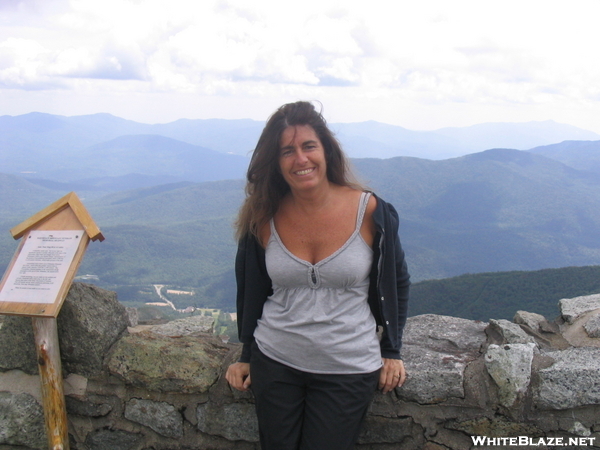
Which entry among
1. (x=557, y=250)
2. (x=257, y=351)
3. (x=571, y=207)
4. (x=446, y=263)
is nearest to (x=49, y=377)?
(x=257, y=351)

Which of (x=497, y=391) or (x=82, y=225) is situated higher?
(x=82, y=225)

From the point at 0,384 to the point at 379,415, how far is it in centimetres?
261

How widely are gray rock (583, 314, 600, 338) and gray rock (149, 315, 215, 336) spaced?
2940mm

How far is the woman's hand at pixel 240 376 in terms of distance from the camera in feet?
10.4

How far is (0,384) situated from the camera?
348cm

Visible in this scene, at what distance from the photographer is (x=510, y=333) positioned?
11.6ft

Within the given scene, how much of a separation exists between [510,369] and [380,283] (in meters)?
1.02

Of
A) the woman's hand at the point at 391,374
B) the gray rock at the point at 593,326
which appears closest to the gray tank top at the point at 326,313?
the woman's hand at the point at 391,374

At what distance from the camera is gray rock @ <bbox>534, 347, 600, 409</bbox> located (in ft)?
9.73

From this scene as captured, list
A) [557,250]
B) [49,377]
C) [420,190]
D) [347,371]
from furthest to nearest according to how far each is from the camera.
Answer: [420,190]
[557,250]
[49,377]
[347,371]

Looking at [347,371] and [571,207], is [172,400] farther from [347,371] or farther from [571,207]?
[571,207]

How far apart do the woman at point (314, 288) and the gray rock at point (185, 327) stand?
52.2 inches

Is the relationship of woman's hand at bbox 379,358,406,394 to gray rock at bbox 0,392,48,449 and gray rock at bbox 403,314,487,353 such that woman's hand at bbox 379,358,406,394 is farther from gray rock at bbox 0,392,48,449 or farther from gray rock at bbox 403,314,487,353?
gray rock at bbox 0,392,48,449

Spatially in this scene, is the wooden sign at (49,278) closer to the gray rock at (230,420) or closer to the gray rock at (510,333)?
the gray rock at (230,420)
